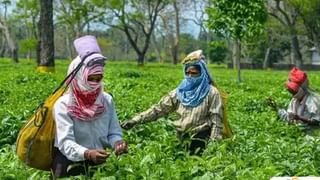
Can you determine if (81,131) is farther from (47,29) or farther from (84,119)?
(47,29)

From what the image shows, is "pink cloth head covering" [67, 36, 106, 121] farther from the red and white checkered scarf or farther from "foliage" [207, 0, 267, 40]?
"foliage" [207, 0, 267, 40]

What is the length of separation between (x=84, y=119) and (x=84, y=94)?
17cm

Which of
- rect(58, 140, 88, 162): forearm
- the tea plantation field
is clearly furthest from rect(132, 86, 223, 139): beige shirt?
rect(58, 140, 88, 162): forearm

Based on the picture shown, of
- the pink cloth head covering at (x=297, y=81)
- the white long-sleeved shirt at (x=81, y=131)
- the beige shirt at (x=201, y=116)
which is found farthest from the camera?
the pink cloth head covering at (x=297, y=81)

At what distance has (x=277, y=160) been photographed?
5391 mm

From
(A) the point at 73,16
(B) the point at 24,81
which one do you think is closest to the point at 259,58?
(A) the point at 73,16

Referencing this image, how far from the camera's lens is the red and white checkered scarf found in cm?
433

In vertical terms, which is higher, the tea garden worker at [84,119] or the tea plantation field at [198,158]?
the tea garden worker at [84,119]

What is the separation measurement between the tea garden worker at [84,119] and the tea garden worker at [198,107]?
1762mm

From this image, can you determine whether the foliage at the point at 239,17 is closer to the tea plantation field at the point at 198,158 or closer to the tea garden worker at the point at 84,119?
the tea plantation field at the point at 198,158

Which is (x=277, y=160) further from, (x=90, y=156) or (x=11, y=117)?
(x=11, y=117)

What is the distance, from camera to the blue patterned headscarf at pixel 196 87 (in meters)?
6.26

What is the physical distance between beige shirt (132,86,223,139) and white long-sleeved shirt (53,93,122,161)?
171 cm

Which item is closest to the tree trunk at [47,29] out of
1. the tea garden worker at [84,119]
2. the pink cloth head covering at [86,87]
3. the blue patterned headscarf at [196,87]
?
the blue patterned headscarf at [196,87]
